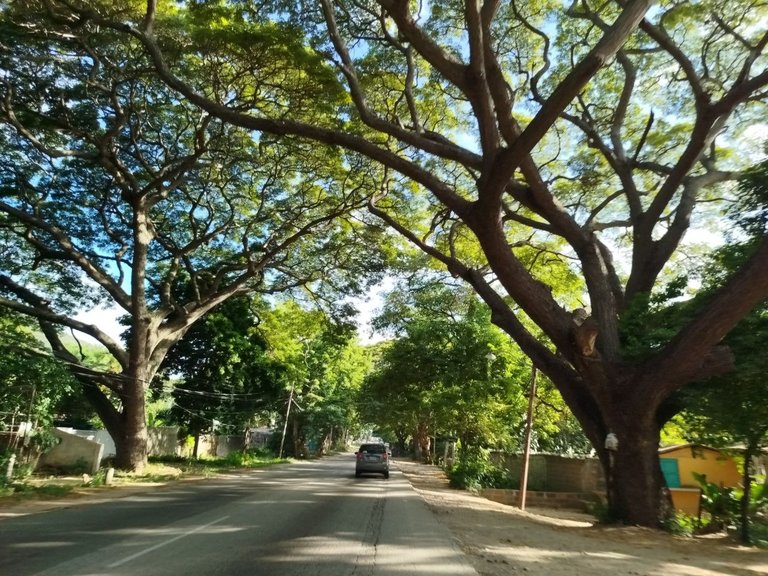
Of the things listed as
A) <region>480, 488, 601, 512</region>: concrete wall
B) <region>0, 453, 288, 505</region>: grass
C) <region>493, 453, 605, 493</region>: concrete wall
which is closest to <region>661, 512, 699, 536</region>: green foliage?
<region>480, 488, 601, 512</region>: concrete wall

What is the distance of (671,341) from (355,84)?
818 cm

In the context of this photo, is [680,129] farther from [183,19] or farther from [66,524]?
[66,524]

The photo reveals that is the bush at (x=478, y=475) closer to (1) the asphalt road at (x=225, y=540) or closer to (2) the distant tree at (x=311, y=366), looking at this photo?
(2) the distant tree at (x=311, y=366)

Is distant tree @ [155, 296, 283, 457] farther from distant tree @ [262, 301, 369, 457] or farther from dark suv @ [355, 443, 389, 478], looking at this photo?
dark suv @ [355, 443, 389, 478]

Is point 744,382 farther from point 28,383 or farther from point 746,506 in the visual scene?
point 28,383

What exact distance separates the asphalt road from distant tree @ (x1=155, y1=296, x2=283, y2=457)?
51.0 ft

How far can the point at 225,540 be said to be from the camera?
8.02 metres

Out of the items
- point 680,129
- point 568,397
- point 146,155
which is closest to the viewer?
point 568,397

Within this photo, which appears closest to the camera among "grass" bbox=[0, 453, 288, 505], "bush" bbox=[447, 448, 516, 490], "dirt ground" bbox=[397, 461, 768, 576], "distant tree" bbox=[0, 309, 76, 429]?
"dirt ground" bbox=[397, 461, 768, 576]

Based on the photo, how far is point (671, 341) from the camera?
35.4 ft

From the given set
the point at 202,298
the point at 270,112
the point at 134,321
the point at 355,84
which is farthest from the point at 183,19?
the point at 202,298

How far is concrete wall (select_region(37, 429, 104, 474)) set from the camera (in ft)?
66.4

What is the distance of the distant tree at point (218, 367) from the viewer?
93.5 ft

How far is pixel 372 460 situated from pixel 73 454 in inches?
484
